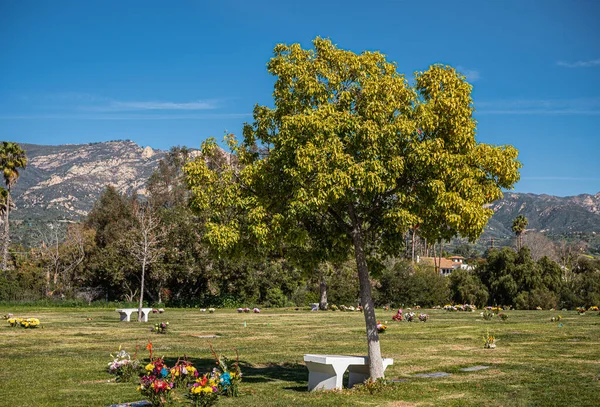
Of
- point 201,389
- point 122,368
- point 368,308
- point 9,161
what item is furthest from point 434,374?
point 9,161

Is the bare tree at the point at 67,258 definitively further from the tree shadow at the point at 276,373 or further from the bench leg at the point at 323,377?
the bench leg at the point at 323,377

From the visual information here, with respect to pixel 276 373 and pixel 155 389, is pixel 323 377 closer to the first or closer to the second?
pixel 276 373

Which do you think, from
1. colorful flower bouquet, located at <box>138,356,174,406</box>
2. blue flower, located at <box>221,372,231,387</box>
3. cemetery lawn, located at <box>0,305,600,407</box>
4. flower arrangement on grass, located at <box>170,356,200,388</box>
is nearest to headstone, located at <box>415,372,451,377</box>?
cemetery lawn, located at <box>0,305,600,407</box>

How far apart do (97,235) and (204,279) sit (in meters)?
16.1

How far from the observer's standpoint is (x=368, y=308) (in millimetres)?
15352

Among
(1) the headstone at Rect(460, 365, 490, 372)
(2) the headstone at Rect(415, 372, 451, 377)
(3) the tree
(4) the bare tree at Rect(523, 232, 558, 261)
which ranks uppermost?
(4) the bare tree at Rect(523, 232, 558, 261)

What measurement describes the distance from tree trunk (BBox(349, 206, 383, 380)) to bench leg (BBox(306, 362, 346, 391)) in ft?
2.65

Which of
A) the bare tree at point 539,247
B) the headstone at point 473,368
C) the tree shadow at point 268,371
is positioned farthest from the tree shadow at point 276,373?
the bare tree at point 539,247

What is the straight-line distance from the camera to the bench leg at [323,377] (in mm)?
14680

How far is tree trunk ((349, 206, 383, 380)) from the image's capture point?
49.0ft

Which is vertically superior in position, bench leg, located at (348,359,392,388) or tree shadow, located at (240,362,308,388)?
bench leg, located at (348,359,392,388)

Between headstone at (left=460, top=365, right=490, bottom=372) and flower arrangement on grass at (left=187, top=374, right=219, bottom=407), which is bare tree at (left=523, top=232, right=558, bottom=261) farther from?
flower arrangement on grass at (left=187, top=374, right=219, bottom=407)

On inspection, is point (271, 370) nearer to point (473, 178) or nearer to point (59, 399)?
point (59, 399)

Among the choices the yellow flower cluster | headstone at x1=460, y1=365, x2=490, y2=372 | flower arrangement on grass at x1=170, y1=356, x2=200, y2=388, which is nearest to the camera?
the yellow flower cluster
